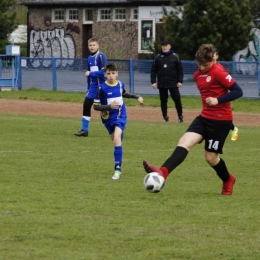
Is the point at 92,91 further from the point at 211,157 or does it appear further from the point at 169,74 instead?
the point at 211,157

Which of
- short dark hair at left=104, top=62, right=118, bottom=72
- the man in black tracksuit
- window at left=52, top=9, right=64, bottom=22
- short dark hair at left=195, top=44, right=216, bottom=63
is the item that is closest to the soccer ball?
short dark hair at left=195, top=44, right=216, bottom=63

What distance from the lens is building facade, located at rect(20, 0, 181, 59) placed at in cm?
4578

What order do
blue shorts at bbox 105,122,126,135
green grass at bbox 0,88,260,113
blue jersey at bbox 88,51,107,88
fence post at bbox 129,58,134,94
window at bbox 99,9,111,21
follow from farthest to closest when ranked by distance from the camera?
1. window at bbox 99,9,111,21
2. fence post at bbox 129,58,134,94
3. green grass at bbox 0,88,260,113
4. blue jersey at bbox 88,51,107,88
5. blue shorts at bbox 105,122,126,135

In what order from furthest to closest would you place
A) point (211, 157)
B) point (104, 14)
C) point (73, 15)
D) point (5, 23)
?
point (73, 15), point (104, 14), point (5, 23), point (211, 157)

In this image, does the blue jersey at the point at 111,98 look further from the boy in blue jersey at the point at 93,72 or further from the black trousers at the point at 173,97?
the black trousers at the point at 173,97

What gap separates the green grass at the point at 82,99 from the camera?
977 inches

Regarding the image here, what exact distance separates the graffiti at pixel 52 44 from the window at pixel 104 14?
239cm

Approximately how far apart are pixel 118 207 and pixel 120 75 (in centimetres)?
2068

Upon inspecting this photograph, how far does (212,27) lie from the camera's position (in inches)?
1236

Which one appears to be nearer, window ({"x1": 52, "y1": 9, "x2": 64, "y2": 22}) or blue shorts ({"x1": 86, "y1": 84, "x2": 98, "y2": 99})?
blue shorts ({"x1": 86, "y1": 84, "x2": 98, "y2": 99})

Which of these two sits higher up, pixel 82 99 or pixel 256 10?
pixel 256 10

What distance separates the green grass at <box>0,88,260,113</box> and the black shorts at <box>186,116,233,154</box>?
15108 mm

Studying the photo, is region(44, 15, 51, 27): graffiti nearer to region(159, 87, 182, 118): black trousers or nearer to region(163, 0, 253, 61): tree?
region(163, 0, 253, 61): tree

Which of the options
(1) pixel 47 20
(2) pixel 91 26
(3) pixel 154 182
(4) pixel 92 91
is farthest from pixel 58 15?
(3) pixel 154 182
